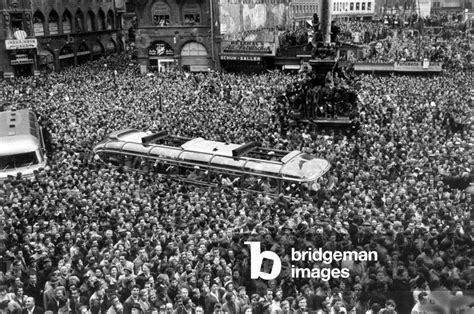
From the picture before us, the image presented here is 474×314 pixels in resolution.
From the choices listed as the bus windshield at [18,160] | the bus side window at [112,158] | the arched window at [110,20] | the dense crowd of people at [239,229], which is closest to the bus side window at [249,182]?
the dense crowd of people at [239,229]

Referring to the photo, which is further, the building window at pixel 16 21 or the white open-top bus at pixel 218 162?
the building window at pixel 16 21

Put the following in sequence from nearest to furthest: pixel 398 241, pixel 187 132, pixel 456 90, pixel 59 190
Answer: pixel 398 241, pixel 59 190, pixel 187 132, pixel 456 90

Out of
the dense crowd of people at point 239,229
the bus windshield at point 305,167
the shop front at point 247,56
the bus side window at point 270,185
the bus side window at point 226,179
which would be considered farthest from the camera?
the shop front at point 247,56

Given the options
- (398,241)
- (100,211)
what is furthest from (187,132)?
(398,241)

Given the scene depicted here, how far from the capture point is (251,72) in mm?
51812

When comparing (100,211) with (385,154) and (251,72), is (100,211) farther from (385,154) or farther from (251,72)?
(251,72)

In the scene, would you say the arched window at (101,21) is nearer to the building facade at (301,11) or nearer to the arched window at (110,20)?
the arched window at (110,20)

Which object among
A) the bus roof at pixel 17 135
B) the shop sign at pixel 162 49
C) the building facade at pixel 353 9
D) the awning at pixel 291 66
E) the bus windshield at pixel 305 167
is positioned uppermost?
the building facade at pixel 353 9

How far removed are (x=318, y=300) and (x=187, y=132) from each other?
53.0 feet

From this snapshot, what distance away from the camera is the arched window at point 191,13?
5350 cm

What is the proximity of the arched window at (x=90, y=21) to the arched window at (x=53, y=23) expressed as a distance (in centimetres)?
621

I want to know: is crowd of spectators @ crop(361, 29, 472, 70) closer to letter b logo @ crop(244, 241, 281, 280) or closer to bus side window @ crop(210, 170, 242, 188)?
bus side window @ crop(210, 170, 242, 188)

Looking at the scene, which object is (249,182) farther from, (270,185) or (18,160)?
(18,160)

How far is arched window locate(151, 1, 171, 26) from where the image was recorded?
54.3 meters
